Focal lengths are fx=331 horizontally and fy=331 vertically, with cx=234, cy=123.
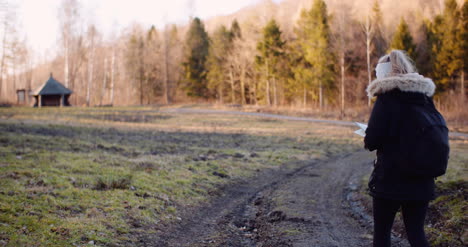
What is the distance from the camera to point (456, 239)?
484cm

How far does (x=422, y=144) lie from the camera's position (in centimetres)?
286

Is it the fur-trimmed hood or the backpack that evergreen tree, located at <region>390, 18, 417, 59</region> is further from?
the backpack

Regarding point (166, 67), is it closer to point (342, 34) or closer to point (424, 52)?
point (342, 34)

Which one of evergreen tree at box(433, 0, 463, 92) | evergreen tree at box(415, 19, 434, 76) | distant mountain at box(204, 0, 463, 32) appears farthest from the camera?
distant mountain at box(204, 0, 463, 32)

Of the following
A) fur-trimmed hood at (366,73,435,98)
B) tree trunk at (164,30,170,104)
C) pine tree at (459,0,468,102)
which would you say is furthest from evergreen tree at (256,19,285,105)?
fur-trimmed hood at (366,73,435,98)

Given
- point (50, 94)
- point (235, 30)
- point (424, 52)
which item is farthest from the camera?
point (235, 30)

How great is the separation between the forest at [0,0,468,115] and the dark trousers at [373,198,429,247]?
27.3 m

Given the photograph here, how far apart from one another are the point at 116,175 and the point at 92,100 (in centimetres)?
6618

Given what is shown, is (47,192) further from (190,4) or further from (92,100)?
(92,100)

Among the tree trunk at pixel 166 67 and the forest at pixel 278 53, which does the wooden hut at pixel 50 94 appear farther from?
the tree trunk at pixel 166 67

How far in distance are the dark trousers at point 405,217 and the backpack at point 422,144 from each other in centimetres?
33

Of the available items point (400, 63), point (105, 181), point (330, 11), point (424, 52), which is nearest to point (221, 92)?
point (330, 11)

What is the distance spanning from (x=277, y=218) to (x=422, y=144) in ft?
13.1

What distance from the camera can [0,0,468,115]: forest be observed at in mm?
34625
